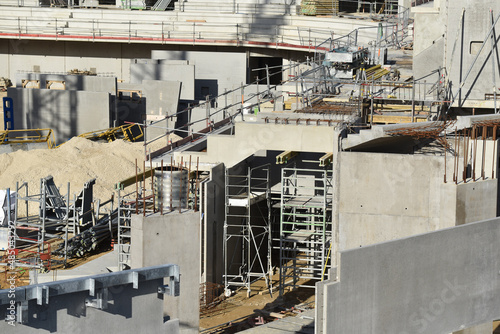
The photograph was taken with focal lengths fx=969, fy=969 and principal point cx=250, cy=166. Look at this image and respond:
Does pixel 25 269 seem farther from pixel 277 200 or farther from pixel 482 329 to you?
pixel 482 329

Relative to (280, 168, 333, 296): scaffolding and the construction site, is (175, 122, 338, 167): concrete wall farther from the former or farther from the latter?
(280, 168, 333, 296): scaffolding

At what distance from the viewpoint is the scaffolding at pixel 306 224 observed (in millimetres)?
23781

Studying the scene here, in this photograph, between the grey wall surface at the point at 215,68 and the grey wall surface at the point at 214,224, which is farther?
the grey wall surface at the point at 215,68

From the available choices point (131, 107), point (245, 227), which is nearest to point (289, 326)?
point (245, 227)

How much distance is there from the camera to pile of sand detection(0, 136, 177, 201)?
3184cm

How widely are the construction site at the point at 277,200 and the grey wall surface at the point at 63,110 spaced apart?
0.07 meters

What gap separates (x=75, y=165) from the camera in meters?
33.0

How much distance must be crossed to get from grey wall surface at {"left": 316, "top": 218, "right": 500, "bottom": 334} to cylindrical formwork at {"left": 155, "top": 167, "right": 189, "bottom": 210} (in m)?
4.55

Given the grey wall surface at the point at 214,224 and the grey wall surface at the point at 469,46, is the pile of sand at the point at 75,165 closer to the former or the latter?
the grey wall surface at the point at 214,224

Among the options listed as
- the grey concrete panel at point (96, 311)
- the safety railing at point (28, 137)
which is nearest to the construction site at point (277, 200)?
the grey concrete panel at point (96, 311)

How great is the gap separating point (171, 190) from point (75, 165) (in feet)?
47.4

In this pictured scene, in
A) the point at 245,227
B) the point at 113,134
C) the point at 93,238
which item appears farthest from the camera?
the point at 113,134

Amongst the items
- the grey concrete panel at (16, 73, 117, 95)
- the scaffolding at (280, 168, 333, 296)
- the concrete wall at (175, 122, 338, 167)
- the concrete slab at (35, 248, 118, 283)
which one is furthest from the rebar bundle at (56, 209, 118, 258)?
the grey concrete panel at (16, 73, 117, 95)

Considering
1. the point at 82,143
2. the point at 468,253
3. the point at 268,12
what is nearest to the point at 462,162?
the point at 468,253
